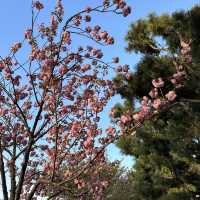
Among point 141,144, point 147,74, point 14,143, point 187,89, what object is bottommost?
point 14,143

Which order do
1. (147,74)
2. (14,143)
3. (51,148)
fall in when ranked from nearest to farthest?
(14,143), (51,148), (147,74)

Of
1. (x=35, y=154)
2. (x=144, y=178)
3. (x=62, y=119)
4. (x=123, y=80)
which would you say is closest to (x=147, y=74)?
(x=123, y=80)

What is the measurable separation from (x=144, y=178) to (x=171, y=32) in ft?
11.9

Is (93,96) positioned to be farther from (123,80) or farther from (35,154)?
(123,80)

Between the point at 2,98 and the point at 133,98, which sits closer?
the point at 2,98

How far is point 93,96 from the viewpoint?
6.24 metres

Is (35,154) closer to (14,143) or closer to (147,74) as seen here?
(14,143)

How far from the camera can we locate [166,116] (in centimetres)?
1112

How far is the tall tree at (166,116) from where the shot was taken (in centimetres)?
1028

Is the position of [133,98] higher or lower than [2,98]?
higher

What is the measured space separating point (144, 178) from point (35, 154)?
4844 mm

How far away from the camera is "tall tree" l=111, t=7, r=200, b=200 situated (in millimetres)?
10281

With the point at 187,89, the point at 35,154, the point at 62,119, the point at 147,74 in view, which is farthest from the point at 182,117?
the point at 62,119

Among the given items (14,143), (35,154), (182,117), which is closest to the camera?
(14,143)
